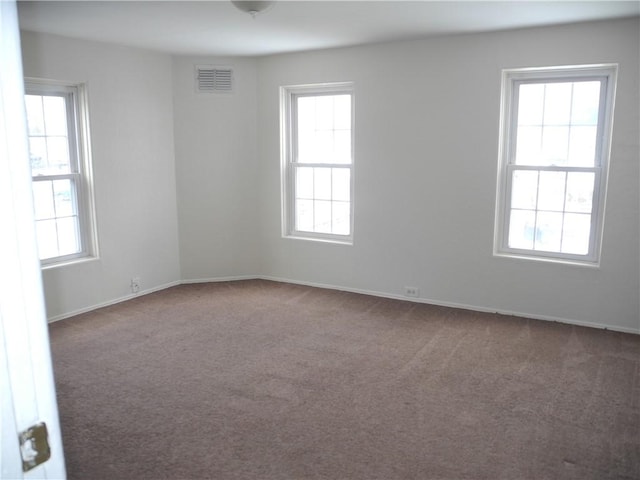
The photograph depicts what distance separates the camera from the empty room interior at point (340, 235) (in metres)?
3.02

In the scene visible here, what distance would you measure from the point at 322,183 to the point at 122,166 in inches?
83.8

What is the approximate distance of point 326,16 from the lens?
3986 mm

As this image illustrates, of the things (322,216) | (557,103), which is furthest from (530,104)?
(322,216)

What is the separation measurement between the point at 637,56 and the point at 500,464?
3.35 m

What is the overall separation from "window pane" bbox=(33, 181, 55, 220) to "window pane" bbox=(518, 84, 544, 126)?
173 inches

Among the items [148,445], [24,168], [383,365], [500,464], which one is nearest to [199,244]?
[383,365]

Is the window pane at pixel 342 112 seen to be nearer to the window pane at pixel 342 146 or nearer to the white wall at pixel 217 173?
the window pane at pixel 342 146

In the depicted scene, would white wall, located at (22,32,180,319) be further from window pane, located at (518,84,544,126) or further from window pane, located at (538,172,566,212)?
window pane, located at (538,172,566,212)

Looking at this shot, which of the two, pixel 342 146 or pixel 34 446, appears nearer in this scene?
pixel 34 446

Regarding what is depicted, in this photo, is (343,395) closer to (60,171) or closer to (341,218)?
(341,218)

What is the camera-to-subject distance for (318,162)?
5.82 m

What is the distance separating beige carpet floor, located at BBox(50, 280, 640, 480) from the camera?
271cm

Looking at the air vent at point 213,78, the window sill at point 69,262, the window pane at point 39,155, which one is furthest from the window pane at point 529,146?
the window pane at point 39,155

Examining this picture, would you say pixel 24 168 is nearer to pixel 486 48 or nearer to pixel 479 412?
pixel 479 412
